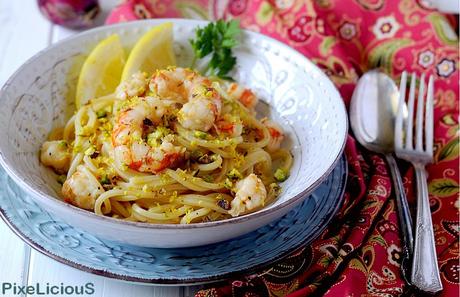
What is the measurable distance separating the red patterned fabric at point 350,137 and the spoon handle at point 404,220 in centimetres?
3

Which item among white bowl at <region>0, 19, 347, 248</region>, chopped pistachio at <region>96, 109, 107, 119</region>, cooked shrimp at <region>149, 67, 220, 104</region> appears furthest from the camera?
chopped pistachio at <region>96, 109, 107, 119</region>

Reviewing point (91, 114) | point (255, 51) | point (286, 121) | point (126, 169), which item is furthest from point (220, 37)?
point (126, 169)

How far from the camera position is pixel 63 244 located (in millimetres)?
2340

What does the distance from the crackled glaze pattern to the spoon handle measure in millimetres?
317

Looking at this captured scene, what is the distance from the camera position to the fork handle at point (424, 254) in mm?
2381

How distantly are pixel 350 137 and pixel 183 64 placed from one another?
0.95 metres

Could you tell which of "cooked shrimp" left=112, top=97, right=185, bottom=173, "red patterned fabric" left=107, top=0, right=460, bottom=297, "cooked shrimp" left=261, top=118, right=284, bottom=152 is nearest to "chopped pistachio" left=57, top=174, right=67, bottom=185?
"cooked shrimp" left=112, top=97, right=185, bottom=173

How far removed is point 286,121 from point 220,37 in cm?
55

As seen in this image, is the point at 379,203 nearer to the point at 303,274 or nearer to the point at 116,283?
the point at 303,274

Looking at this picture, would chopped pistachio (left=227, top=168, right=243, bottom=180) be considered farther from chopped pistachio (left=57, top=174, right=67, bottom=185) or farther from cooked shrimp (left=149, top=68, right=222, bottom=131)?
chopped pistachio (left=57, top=174, right=67, bottom=185)

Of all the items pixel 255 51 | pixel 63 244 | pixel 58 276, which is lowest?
pixel 58 276

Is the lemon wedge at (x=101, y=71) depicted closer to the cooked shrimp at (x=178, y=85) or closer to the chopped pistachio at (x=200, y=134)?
the cooked shrimp at (x=178, y=85)

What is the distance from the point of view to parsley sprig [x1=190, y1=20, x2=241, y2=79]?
315cm

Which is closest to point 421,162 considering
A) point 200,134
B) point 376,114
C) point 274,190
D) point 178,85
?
point 376,114
